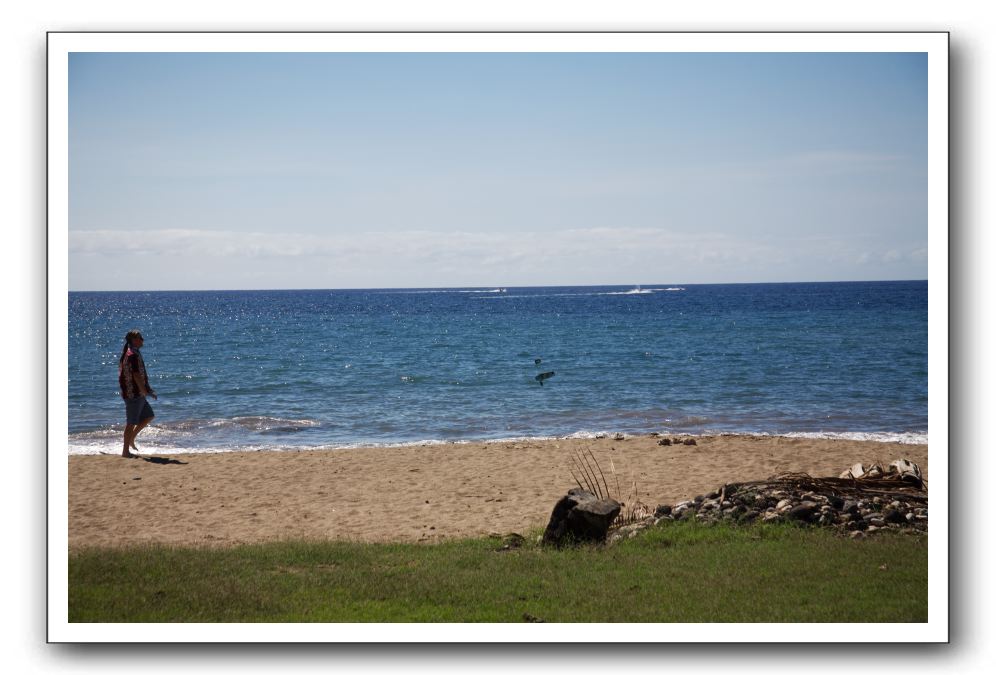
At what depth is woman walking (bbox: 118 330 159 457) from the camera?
1178cm

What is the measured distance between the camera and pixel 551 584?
6.98m

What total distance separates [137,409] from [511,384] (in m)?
16.1

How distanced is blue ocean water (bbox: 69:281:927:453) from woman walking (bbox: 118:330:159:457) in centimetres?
97

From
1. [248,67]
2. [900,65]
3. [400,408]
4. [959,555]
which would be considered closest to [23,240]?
[248,67]

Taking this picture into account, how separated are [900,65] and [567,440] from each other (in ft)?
35.4

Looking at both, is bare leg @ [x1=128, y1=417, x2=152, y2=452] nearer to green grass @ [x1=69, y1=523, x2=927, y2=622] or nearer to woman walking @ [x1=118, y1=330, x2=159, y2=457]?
woman walking @ [x1=118, y1=330, x2=159, y2=457]

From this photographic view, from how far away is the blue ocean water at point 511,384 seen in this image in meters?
18.4

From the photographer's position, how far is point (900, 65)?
24.3 ft

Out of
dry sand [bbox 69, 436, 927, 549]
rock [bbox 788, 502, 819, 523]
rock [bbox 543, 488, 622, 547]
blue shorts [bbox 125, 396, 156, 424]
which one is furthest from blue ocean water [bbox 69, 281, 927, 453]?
rock [bbox 543, 488, 622, 547]

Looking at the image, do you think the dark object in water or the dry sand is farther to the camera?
the dark object in water
